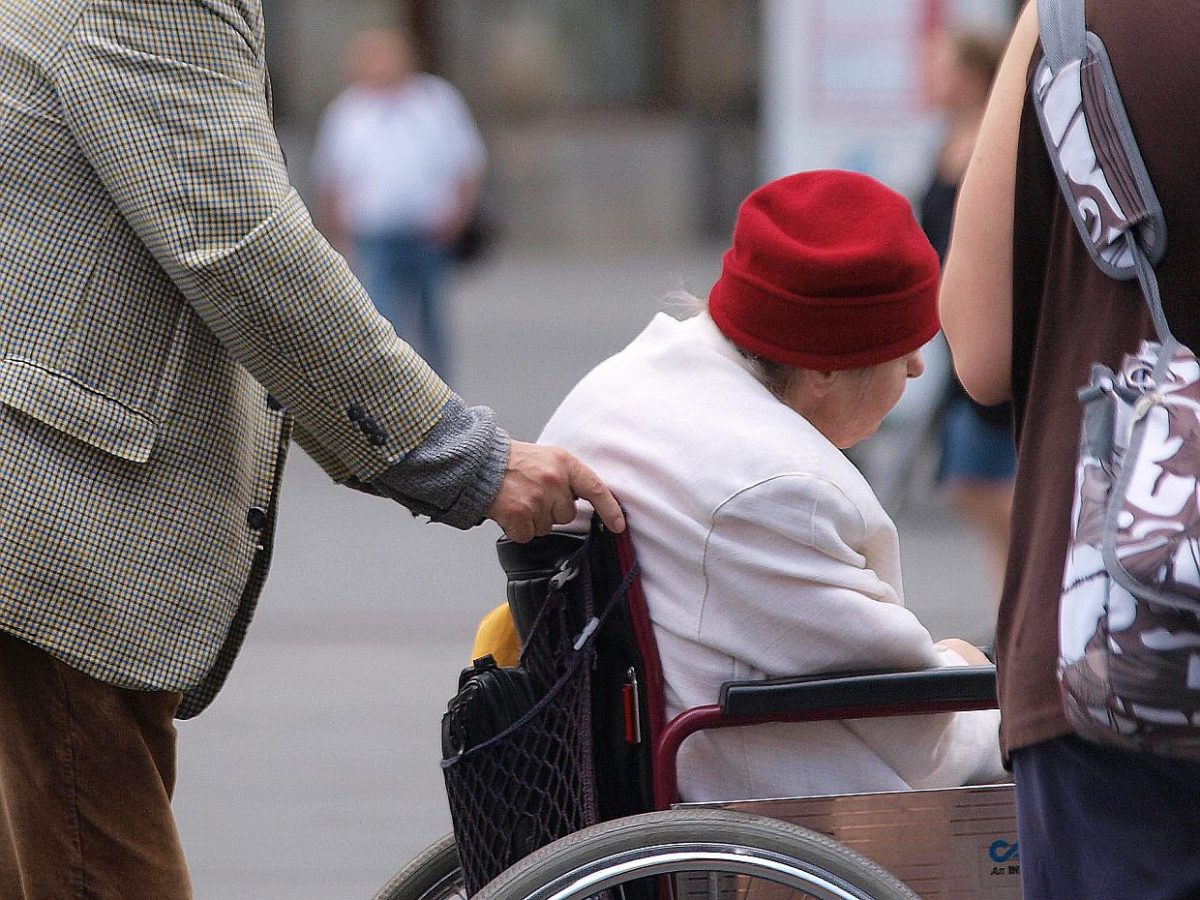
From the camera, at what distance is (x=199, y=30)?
2.14m

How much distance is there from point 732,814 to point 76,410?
0.85 meters

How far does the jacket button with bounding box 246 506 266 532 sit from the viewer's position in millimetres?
2307

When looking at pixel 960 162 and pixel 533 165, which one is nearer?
pixel 960 162

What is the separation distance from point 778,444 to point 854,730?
0.35 metres

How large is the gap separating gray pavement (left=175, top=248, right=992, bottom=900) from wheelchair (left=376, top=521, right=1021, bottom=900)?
1.76 ft

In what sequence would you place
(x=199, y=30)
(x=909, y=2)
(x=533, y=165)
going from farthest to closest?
(x=533, y=165) → (x=909, y=2) → (x=199, y=30)

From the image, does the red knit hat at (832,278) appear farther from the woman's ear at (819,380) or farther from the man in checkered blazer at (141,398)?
the man in checkered blazer at (141,398)

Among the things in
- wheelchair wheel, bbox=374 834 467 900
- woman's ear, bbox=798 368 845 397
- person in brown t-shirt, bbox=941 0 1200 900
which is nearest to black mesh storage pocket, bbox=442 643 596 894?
wheelchair wheel, bbox=374 834 467 900

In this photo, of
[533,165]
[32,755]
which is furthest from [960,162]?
[533,165]

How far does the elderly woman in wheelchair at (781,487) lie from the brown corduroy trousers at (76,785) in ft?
2.06

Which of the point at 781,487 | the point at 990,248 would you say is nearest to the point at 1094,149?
the point at 990,248

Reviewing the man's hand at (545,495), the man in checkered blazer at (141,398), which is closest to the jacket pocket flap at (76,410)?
the man in checkered blazer at (141,398)

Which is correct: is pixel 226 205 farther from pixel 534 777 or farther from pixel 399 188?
pixel 399 188

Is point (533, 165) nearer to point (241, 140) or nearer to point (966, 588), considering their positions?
point (966, 588)
